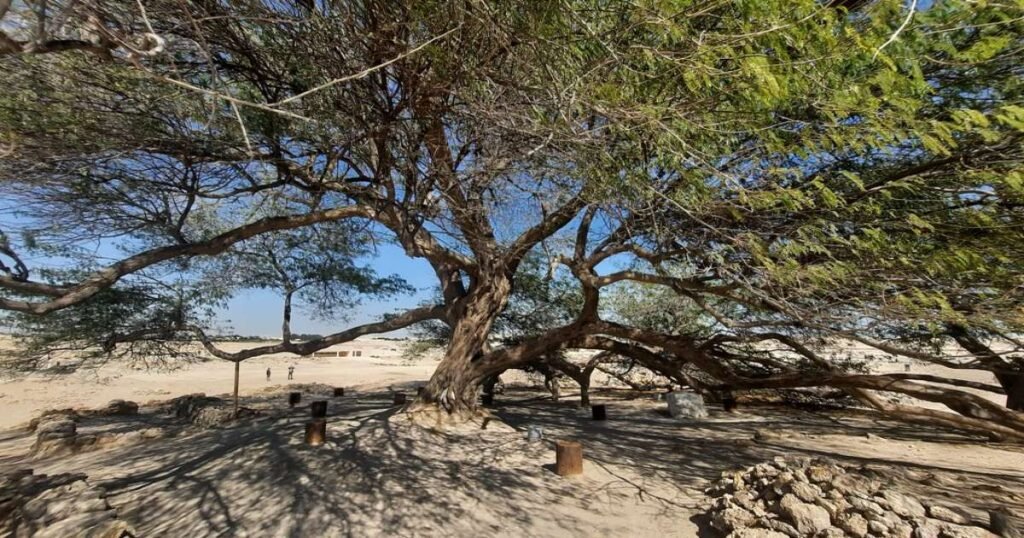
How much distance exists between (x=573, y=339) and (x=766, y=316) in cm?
306

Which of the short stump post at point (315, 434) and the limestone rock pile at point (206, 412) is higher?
the short stump post at point (315, 434)

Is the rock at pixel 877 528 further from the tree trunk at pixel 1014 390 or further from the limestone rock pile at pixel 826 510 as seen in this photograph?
the tree trunk at pixel 1014 390

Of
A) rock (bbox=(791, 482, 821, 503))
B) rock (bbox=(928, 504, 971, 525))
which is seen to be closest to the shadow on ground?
rock (bbox=(791, 482, 821, 503))

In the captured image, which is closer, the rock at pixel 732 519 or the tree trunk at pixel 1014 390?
the rock at pixel 732 519

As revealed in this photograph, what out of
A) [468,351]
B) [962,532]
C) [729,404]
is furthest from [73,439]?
[729,404]

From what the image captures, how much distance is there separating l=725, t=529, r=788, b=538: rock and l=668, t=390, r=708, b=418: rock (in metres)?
A: 6.30

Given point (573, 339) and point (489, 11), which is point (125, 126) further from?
point (573, 339)

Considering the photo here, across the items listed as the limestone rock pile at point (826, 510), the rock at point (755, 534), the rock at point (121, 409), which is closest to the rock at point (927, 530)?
the limestone rock pile at point (826, 510)

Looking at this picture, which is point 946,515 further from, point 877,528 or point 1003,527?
point 877,528

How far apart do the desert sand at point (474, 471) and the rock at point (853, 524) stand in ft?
3.48

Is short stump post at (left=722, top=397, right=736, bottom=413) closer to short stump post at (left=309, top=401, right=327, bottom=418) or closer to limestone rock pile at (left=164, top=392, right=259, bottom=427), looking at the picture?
short stump post at (left=309, top=401, right=327, bottom=418)

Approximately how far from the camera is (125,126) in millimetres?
4781

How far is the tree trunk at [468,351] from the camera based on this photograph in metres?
7.93

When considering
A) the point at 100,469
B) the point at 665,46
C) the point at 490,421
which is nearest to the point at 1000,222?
the point at 665,46
